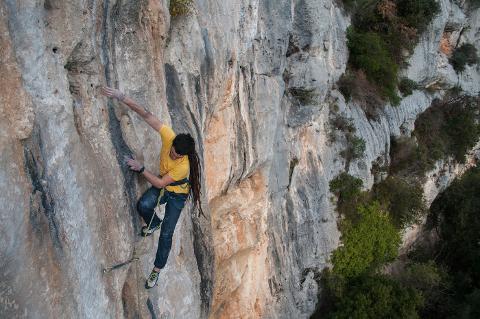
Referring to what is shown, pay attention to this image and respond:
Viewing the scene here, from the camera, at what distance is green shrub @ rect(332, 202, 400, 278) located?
1612 centimetres

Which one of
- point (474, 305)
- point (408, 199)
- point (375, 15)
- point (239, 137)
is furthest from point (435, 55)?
point (239, 137)

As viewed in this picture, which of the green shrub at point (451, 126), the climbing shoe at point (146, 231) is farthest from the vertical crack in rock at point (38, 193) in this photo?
the green shrub at point (451, 126)

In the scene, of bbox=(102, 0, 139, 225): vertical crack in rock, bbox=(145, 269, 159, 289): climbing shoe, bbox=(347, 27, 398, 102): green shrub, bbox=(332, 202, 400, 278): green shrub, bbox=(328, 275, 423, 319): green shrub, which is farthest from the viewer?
bbox=(347, 27, 398, 102): green shrub

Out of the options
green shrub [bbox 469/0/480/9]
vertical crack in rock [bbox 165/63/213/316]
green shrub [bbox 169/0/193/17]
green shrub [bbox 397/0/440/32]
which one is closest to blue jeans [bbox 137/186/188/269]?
vertical crack in rock [bbox 165/63/213/316]

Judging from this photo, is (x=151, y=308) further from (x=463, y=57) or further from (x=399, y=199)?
(x=463, y=57)

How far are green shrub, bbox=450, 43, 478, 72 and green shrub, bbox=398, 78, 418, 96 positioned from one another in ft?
16.9

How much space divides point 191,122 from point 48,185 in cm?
319

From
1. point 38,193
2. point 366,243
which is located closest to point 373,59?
point 366,243

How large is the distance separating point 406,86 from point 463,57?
20.2 ft

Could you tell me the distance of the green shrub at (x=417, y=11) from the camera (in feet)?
61.6

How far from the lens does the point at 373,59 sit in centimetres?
1742

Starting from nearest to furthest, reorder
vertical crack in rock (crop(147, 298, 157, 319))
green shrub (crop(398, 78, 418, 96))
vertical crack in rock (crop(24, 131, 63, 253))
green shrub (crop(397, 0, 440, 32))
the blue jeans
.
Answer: vertical crack in rock (crop(24, 131, 63, 253)), the blue jeans, vertical crack in rock (crop(147, 298, 157, 319)), green shrub (crop(397, 0, 440, 32)), green shrub (crop(398, 78, 418, 96))

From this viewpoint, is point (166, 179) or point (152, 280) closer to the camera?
point (166, 179)

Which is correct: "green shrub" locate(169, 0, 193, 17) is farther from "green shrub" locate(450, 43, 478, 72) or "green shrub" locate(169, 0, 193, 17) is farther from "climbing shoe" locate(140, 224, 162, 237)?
"green shrub" locate(450, 43, 478, 72)
